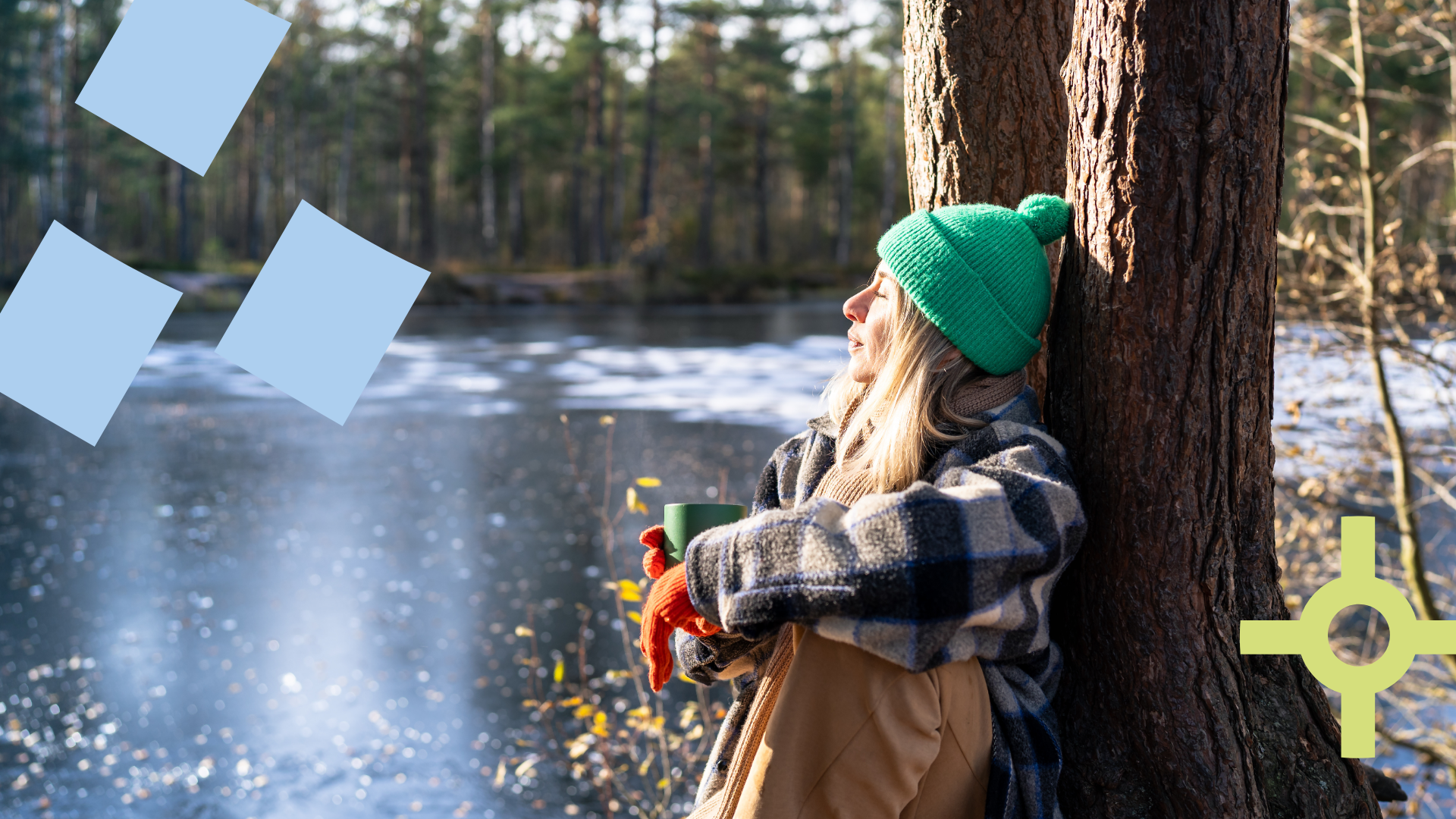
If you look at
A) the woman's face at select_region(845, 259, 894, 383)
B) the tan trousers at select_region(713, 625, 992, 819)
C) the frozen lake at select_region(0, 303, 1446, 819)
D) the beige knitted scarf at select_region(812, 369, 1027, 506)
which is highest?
the woman's face at select_region(845, 259, 894, 383)

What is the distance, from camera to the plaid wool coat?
1.42 m

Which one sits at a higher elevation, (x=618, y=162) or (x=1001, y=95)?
(x=618, y=162)

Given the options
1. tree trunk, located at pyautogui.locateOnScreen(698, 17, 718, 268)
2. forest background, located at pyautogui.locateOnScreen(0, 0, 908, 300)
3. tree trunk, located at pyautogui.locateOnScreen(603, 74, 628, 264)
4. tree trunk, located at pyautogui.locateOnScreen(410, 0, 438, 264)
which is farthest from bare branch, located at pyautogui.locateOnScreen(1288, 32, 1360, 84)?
tree trunk, located at pyautogui.locateOnScreen(603, 74, 628, 264)

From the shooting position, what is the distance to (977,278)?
1.64 metres

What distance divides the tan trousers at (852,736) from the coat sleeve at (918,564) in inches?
2.0

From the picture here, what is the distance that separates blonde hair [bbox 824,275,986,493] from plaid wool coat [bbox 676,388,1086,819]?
4cm

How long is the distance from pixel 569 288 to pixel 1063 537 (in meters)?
26.7

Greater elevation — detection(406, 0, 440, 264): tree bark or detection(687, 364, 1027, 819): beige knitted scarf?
detection(406, 0, 440, 264): tree bark

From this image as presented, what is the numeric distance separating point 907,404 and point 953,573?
1.04ft

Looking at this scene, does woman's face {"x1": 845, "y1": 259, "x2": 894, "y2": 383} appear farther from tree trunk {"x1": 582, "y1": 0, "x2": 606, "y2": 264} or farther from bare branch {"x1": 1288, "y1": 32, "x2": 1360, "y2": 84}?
tree trunk {"x1": 582, "y1": 0, "x2": 606, "y2": 264}

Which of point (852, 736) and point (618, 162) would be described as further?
point (618, 162)

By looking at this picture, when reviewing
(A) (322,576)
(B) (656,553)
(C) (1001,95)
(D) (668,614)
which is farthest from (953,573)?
(A) (322,576)

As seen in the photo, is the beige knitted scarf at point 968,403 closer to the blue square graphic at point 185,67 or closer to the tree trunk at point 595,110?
the blue square graphic at point 185,67

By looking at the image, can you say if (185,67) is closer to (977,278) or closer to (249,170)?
(977,278)
